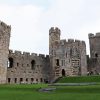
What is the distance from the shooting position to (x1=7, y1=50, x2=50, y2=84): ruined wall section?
148 ft

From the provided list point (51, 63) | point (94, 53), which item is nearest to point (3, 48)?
point (51, 63)

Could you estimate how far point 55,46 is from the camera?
4744cm

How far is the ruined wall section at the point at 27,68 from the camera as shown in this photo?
A: 1772 inches

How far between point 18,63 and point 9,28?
830 cm

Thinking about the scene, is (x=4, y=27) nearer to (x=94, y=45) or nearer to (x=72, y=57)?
(x=72, y=57)

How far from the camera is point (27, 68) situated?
4750 centimetres

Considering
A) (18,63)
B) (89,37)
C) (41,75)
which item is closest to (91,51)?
(89,37)

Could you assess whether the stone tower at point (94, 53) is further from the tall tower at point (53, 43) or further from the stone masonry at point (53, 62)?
the tall tower at point (53, 43)

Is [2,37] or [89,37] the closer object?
[2,37]

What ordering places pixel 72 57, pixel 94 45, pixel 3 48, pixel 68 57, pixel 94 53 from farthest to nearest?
pixel 94 45
pixel 94 53
pixel 68 57
pixel 72 57
pixel 3 48

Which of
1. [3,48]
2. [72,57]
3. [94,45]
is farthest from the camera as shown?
[94,45]

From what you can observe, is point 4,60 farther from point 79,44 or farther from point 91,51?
point 91,51

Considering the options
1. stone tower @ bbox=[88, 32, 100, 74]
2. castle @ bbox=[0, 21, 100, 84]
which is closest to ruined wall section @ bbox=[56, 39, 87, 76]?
castle @ bbox=[0, 21, 100, 84]

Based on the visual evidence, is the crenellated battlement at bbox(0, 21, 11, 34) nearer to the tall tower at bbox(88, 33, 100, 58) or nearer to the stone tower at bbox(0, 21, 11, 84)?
the stone tower at bbox(0, 21, 11, 84)
